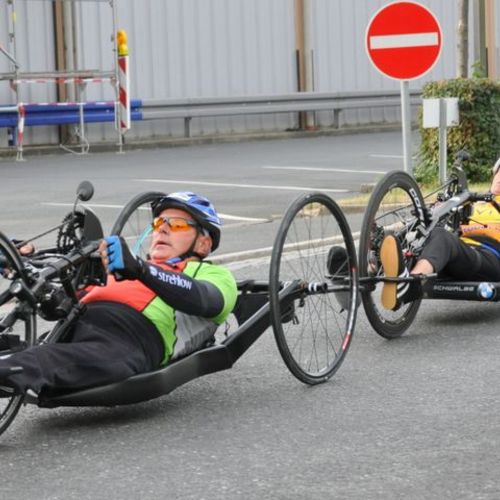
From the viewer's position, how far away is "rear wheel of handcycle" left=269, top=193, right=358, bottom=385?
6.24m

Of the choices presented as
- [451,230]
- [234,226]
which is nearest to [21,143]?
[234,226]

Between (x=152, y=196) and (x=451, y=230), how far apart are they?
70.4 inches

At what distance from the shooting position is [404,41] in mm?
12117

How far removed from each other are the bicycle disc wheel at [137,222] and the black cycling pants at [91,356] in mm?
894

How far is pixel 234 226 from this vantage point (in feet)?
42.4

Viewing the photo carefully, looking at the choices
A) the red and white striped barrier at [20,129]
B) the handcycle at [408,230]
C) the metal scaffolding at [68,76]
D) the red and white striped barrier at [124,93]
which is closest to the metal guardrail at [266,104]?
the red and white striped barrier at [124,93]

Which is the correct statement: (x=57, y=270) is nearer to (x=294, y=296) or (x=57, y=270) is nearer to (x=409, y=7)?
(x=294, y=296)

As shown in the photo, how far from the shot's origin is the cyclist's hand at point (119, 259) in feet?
18.1

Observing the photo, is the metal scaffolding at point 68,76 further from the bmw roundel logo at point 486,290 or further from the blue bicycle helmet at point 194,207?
the blue bicycle helmet at point 194,207

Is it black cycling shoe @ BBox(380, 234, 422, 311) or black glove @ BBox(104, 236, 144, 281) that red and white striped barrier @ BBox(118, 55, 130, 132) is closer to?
black cycling shoe @ BBox(380, 234, 422, 311)

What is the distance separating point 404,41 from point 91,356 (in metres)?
7.01

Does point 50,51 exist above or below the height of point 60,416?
above

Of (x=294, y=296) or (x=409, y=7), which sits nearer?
(x=294, y=296)

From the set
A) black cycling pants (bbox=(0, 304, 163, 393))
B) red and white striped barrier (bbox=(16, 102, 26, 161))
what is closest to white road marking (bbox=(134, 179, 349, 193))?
red and white striped barrier (bbox=(16, 102, 26, 161))
